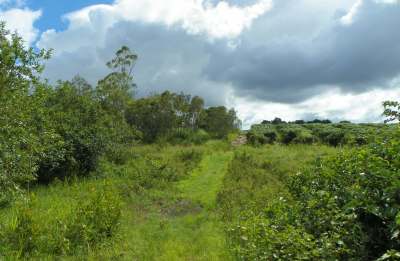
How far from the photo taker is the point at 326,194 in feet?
16.4

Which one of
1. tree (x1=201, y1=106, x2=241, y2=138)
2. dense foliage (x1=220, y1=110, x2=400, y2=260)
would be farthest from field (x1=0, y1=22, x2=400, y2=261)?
tree (x1=201, y1=106, x2=241, y2=138)

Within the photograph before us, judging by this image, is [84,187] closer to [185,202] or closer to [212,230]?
[185,202]

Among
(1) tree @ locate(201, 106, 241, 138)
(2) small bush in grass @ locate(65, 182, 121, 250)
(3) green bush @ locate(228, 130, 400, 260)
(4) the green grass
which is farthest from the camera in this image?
(1) tree @ locate(201, 106, 241, 138)

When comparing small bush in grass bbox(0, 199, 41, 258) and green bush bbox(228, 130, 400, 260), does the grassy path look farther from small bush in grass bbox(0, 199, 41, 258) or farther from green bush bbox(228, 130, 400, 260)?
green bush bbox(228, 130, 400, 260)

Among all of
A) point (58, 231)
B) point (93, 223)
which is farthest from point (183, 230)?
point (58, 231)

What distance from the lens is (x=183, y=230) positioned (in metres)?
10.2

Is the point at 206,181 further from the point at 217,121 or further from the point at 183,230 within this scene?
the point at 217,121

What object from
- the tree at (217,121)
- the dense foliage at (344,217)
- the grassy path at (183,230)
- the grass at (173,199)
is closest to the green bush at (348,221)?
the dense foliage at (344,217)

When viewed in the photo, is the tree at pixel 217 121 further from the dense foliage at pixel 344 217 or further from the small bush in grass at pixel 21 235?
the dense foliage at pixel 344 217

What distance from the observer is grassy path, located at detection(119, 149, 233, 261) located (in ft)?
26.1

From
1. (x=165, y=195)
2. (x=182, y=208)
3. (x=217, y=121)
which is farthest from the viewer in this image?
(x=217, y=121)

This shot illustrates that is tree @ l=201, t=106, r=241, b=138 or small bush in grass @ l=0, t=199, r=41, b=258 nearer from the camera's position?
small bush in grass @ l=0, t=199, r=41, b=258

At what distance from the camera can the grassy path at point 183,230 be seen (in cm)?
795

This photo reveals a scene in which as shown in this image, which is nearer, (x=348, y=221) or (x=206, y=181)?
(x=348, y=221)
